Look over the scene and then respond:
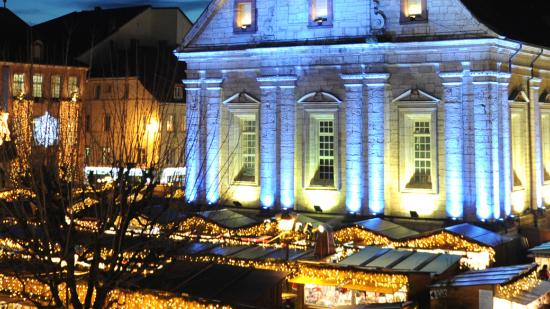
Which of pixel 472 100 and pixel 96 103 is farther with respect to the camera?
pixel 96 103

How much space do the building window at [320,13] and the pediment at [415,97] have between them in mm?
5288

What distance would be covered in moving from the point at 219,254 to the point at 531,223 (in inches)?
690

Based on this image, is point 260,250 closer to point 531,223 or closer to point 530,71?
point 531,223

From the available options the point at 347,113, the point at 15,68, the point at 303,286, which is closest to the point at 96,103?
the point at 15,68

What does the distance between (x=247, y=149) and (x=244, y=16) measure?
7.25 meters

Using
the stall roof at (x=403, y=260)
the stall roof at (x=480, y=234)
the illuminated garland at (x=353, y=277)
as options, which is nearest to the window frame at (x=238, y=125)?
the stall roof at (x=480, y=234)

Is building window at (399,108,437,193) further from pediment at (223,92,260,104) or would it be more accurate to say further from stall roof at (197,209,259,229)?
pediment at (223,92,260,104)

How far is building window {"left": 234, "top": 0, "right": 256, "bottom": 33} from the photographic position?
128 feet

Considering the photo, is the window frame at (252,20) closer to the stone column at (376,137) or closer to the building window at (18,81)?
the stone column at (376,137)

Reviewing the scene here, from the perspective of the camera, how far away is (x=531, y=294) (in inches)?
862

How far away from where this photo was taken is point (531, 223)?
117 ft

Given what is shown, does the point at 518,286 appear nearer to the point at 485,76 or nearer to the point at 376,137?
the point at 485,76

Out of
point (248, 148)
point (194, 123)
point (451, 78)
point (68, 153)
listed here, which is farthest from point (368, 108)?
point (68, 153)

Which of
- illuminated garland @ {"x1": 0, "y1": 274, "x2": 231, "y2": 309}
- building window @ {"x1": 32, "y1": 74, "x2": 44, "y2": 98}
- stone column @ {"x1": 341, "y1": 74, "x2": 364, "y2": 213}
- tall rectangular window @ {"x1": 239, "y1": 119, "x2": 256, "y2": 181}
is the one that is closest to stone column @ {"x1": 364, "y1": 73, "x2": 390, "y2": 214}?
stone column @ {"x1": 341, "y1": 74, "x2": 364, "y2": 213}
